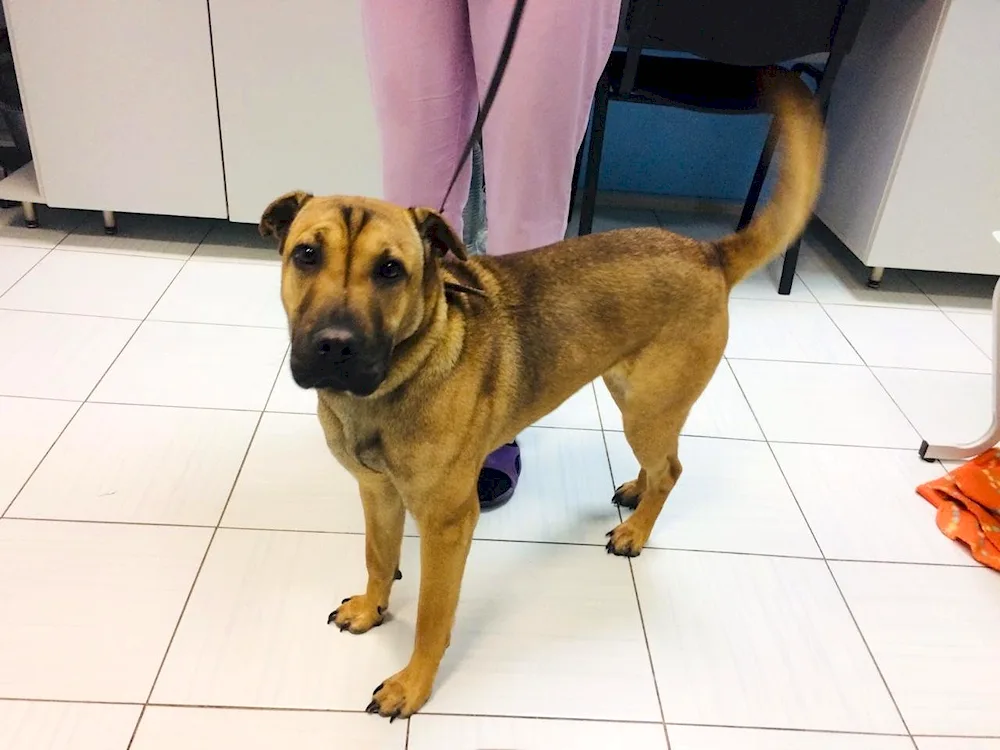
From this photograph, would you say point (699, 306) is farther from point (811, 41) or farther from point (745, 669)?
point (811, 41)

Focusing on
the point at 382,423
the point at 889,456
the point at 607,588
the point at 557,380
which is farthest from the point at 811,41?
the point at 382,423

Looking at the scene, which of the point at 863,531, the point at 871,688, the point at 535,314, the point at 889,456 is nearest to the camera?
the point at 535,314

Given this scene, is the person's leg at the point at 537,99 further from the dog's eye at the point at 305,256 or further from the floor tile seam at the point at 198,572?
the floor tile seam at the point at 198,572

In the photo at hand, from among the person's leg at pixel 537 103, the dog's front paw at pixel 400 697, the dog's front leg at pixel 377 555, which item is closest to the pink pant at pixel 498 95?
the person's leg at pixel 537 103

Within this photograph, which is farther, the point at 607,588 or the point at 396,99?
the point at 607,588

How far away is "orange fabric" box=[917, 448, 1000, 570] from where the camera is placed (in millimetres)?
1584

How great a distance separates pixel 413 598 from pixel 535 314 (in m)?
0.61

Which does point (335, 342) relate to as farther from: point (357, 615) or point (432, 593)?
point (357, 615)

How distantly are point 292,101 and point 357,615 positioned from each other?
173 centimetres

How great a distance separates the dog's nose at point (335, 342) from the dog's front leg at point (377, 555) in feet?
1.02

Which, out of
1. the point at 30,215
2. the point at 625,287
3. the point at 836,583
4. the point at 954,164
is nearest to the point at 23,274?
the point at 30,215

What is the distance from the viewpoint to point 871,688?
1.30 metres

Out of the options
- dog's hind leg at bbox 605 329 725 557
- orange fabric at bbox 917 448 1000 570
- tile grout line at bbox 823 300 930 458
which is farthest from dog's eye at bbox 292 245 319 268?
tile grout line at bbox 823 300 930 458

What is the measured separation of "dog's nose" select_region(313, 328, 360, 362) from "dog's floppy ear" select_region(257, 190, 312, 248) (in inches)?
9.4
